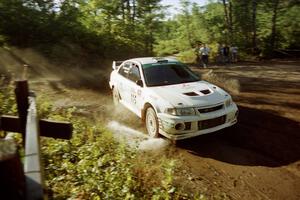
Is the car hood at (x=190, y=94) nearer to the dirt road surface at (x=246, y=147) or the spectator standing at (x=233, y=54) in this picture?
the dirt road surface at (x=246, y=147)

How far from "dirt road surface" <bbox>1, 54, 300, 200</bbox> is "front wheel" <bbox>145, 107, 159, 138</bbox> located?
0.58m

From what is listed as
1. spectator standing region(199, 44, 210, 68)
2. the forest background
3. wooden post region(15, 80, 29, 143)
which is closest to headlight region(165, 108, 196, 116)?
wooden post region(15, 80, 29, 143)

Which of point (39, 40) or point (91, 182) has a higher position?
point (39, 40)

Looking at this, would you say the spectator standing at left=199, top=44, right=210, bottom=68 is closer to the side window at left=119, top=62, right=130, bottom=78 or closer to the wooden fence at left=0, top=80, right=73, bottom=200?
the side window at left=119, top=62, right=130, bottom=78

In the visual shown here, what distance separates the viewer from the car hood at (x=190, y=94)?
246 inches

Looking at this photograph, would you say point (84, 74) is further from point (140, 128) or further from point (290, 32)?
point (290, 32)

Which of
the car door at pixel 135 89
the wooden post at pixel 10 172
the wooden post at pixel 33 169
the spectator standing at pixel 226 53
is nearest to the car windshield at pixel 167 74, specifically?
the car door at pixel 135 89

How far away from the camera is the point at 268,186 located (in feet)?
16.0

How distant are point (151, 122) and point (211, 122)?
1354mm

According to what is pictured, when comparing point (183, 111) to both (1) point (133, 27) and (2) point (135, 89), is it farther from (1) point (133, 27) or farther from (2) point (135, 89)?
(1) point (133, 27)

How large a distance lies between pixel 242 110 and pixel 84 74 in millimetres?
10140

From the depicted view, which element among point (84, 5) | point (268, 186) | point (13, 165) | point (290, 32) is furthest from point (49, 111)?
point (290, 32)

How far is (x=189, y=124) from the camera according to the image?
6141mm

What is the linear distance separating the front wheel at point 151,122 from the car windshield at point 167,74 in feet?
2.35
